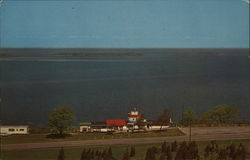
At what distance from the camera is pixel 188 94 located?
22.3 meters

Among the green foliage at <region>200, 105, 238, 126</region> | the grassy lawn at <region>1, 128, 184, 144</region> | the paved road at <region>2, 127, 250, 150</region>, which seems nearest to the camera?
the paved road at <region>2, 127, 250, 150</region>

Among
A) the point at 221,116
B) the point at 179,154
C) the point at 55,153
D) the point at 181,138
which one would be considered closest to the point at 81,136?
the point at 55,153

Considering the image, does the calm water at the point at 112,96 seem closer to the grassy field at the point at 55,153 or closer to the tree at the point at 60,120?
the tree at the point at 60,120

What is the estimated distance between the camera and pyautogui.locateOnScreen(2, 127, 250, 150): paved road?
9.14 metres

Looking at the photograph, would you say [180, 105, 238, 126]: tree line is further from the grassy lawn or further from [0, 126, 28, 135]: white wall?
[0, 126, 28, 135]: white wall

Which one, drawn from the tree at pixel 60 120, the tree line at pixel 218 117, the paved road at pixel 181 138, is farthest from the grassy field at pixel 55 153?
the tree line at pixel 218 117

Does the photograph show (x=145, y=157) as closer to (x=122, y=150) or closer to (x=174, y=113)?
(x=122, y=150)

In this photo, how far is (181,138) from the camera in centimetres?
1014

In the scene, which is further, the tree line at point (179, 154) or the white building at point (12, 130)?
the white building at point (12, 130)

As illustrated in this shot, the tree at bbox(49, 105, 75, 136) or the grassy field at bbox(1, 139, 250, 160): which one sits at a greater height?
the tree at bbox(49, 105, 75, 136)

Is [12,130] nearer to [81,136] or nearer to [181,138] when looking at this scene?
[81,136]

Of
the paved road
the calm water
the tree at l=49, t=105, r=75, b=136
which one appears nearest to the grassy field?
the paved road

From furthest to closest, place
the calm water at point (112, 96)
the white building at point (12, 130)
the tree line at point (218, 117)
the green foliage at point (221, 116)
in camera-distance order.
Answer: the calm water at point (112, 96)
the green foliage at point (221, 116)
the tree line at point (218, 117)
the white building at point (12, 130)

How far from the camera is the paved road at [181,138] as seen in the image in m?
9.14
